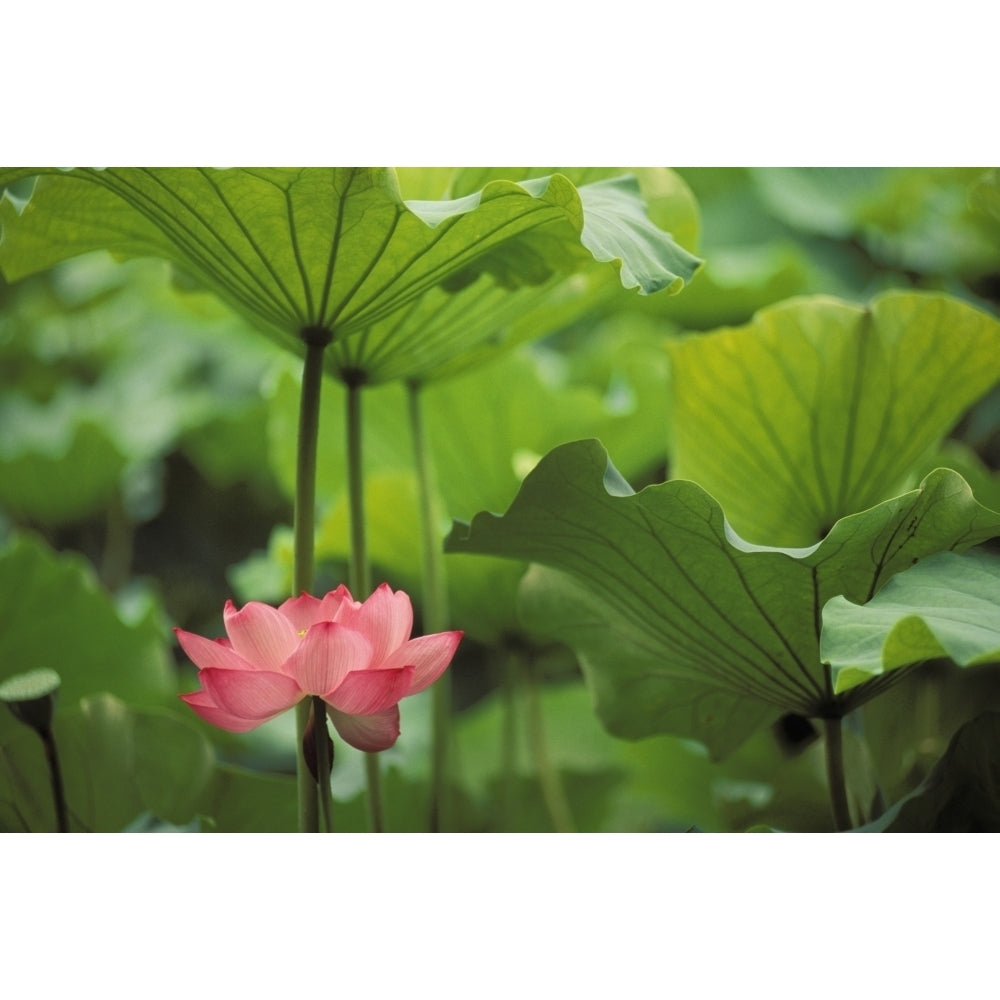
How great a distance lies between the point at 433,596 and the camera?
0.72 metres

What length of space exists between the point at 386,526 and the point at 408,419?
8cm

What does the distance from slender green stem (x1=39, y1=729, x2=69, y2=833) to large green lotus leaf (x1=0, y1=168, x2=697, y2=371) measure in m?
0.25

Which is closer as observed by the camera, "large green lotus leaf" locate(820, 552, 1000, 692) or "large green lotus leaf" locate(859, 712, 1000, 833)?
"large green lotus leaf" locate(820, 552, 1000, 692)

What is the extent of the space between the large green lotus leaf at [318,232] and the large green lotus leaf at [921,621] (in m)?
0.17

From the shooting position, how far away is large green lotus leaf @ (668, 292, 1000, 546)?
25.6 inches

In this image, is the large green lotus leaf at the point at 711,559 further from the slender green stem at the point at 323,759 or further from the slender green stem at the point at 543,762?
the slender green stem at the point at 543,762

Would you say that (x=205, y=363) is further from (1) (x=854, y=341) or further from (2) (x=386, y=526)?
(1) (x=854, y=341)


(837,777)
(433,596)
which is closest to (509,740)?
(433,596)

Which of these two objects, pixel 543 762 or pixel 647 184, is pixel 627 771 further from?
pixel 647 184

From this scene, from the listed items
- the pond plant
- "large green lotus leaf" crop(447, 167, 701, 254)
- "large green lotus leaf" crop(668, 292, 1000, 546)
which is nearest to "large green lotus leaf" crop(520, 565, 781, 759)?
the pond plant

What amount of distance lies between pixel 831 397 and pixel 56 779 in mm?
492

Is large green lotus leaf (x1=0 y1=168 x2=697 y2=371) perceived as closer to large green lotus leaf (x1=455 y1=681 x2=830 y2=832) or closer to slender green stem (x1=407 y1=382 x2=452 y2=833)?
slender green stem (x1=407 y1=382 x2=452 y2=833)
